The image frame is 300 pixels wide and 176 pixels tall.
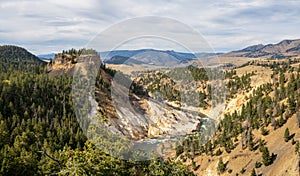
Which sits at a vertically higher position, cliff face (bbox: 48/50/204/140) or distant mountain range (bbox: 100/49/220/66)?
distant mountain range (bbox: 100/49/220/66)

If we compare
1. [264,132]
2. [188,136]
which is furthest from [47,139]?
[264,132]

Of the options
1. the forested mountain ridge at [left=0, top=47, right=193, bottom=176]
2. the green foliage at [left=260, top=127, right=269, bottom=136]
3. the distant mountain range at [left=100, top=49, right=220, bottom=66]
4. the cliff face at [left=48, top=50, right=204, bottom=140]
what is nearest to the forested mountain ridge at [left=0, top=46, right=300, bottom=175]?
the forested mountain ridge at [left=0, top=47, right=193, bottom=176]

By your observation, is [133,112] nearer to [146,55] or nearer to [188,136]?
[188,136]

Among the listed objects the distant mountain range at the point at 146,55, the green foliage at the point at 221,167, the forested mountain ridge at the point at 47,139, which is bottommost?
the green foliage at the point at 221,167

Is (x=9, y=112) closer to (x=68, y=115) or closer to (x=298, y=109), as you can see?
(x=68, y=115)

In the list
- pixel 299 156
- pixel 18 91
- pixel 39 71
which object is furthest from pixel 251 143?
pixel 39 71

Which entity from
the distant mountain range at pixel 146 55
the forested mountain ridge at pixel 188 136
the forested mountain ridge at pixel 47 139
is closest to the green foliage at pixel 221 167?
the forested mountain ridge at pixel 188 136

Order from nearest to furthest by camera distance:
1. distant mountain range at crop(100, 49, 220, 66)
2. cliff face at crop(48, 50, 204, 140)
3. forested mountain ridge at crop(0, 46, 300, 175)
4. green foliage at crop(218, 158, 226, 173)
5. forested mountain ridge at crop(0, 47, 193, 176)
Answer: forested mountain ridge at crop(0, 47, 193, 176) → distant mountain range at crop(100, 49, 220, 66) → cliff face at crop(48, 50, 204, 140) → forested mountain ridge at crop(0, 46, 300, 175) → green foliage at crop(218, 158, 226, 173)

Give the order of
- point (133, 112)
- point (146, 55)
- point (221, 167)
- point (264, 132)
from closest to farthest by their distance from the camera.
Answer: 1. point (146, 55)
2. point (221, 167)
3. point (133, 112)
4. point (264, 132)

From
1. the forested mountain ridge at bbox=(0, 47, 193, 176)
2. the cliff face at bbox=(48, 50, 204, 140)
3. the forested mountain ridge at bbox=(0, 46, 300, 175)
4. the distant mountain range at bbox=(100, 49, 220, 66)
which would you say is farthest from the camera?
the forested mountain ridge at bbox=(0, 46, 300, 175)

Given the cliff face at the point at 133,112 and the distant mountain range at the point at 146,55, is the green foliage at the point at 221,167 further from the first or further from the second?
the distant mountain range at the point at 146,55

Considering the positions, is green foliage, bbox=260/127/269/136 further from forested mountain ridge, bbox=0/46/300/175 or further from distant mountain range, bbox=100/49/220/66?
distant mountain range, bbox=100/49/220/66
